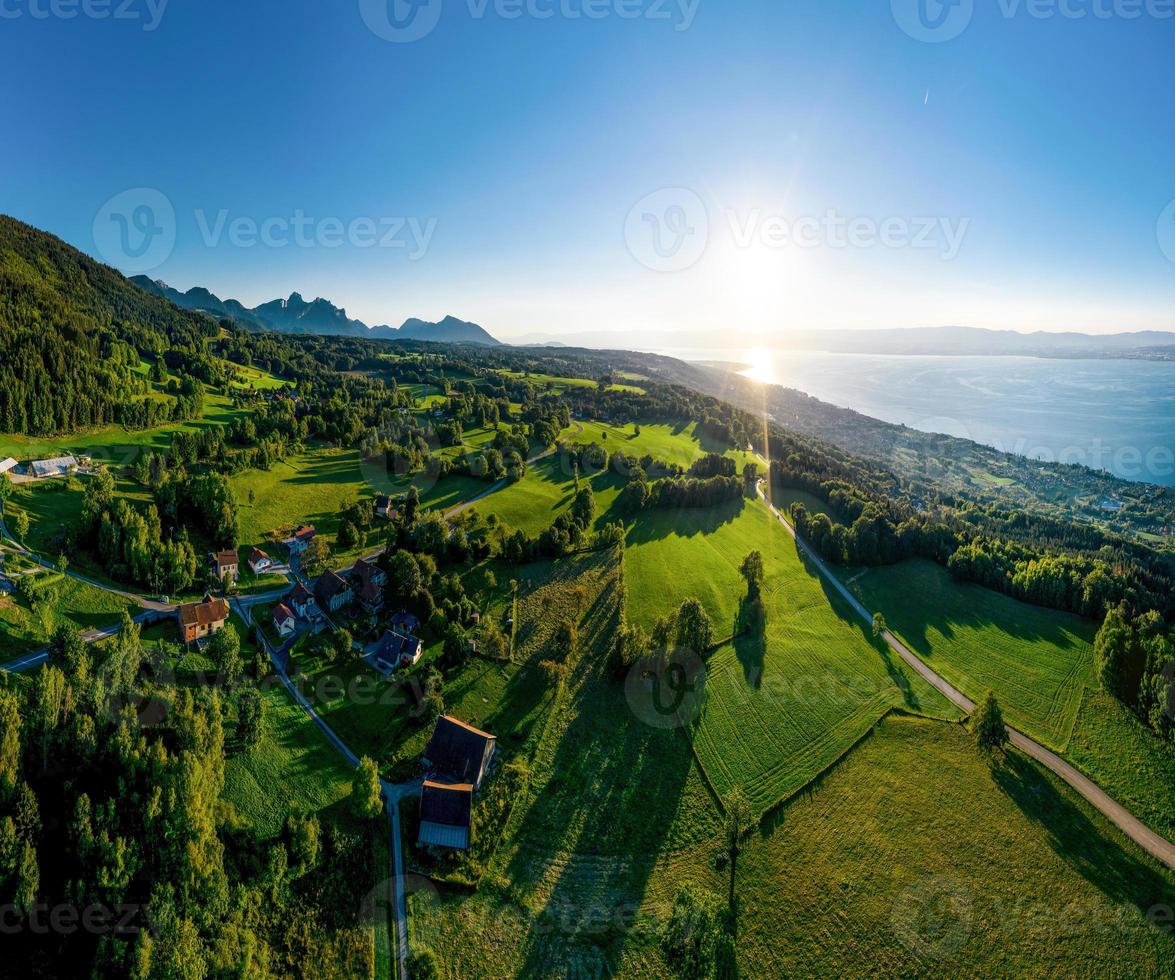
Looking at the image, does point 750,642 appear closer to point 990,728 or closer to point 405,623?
point 990,728

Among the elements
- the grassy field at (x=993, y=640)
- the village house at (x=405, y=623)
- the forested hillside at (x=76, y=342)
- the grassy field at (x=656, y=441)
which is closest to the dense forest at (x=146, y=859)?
the village house at (x=405, y=623)

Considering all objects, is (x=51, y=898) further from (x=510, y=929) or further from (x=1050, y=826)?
(x=1050, y=826)

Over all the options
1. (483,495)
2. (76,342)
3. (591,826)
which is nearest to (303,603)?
(591,826)

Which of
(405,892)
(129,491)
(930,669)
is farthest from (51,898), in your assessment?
(930,669)

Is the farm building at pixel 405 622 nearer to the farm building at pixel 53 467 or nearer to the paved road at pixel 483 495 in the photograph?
the paved road at pixel 483 495

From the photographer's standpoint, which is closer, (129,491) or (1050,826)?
(1050,826)

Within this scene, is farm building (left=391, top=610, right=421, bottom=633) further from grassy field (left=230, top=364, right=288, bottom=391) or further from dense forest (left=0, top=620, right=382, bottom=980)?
grassy field (left=230, top=364, right=288, bottom=391)

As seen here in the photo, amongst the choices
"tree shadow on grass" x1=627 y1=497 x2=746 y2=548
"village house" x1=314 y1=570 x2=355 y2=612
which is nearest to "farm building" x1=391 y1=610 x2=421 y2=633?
"village house" x1=314 y1=570 x2=355 y2=612
